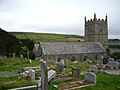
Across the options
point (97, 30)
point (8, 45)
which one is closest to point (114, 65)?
point (97, 30)

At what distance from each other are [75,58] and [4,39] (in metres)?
18.2

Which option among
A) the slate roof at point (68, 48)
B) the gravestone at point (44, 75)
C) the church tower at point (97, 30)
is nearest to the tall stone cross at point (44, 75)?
the gravestone at point (44, 75)

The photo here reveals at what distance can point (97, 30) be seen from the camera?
54094mm

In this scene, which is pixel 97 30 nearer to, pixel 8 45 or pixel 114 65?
pixel 8 45

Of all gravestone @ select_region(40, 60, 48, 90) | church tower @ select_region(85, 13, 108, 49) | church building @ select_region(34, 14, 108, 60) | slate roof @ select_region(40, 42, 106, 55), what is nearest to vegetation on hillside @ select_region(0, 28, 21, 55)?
church building @ select_region(34, 14, 108, 60)

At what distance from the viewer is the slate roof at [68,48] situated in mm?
42312

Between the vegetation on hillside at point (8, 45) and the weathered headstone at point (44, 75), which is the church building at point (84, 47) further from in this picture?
the weathered headstone at point (44, 75)

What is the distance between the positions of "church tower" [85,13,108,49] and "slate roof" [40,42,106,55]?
4759 mm

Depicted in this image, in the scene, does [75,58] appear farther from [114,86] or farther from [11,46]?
[114,86]

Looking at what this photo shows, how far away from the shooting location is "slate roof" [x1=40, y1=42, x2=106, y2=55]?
4231 centimetres

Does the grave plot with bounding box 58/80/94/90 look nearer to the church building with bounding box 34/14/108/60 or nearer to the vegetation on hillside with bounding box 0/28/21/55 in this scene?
the church building with bounding box 34/14/108/60

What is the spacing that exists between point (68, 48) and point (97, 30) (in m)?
12.9

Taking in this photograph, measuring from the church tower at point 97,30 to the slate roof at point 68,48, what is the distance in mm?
4759

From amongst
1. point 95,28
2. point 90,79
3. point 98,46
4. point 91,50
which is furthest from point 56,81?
point 95,28
